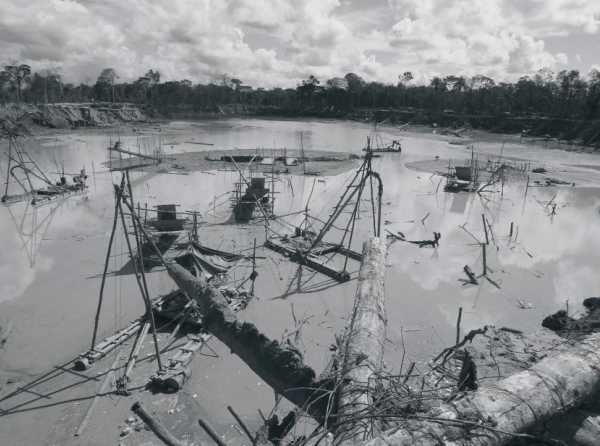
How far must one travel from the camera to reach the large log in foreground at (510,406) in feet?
11.4

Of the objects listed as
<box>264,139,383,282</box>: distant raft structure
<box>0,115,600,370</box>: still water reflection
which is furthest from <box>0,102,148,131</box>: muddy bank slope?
<box>264,139,383,282</box>: distant raft structure

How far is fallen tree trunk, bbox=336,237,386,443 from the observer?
3942mm

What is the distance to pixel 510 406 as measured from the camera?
3955 mm

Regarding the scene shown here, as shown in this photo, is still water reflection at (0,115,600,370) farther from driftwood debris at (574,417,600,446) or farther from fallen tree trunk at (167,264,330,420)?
driftwood debris at (574,417,600,446)

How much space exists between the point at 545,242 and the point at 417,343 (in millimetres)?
9716

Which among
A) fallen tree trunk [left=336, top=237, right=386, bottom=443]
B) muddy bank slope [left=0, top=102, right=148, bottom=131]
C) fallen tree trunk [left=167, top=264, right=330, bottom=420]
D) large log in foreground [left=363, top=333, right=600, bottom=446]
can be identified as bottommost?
fallen tree trunk [left=167, top=264, right=330, bottom=420]

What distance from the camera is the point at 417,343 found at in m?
8.77

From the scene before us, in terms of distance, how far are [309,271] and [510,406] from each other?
854cm

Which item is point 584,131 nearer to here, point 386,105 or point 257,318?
point 386,105

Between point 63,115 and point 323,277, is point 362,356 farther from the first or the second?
point 63,115

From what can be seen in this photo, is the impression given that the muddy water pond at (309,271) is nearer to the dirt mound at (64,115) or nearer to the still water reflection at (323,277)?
the still water reflection at (323,277)

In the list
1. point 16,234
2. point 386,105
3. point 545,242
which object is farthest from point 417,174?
point 386,105

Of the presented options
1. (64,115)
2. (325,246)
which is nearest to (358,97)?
(64,115)

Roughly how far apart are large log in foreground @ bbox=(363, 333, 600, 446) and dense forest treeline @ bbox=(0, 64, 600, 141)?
1852 inches
